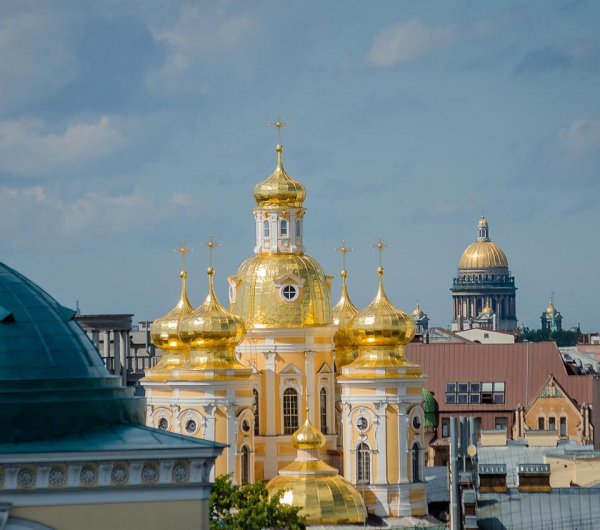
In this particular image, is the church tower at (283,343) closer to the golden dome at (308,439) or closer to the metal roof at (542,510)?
the golden dome at (308,439)

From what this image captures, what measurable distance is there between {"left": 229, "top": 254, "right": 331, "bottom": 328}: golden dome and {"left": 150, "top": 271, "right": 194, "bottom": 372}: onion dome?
1.76 metres

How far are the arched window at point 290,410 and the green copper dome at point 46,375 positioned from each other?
38.8 metres

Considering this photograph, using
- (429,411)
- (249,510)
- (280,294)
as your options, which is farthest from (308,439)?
(429,411)

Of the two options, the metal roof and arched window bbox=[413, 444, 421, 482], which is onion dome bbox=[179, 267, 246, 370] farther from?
the metal roof

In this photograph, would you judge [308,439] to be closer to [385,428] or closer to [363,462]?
[363,462]

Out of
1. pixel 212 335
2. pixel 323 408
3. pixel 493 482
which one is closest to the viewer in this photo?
pixel 493 482

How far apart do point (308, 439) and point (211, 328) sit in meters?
4.32

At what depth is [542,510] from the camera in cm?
3650

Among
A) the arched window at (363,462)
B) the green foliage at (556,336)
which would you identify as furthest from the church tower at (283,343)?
the green foliage at (556,336)

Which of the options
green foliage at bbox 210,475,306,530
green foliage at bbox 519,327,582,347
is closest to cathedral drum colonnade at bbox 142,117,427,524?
green foliage at bbox 210,475,306,530

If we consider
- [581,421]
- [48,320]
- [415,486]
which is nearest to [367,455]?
[415,486]

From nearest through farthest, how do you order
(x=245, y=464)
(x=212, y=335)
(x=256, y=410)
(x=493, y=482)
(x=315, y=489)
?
(x=493, y=482) < (x=315, y=489) < (x=212, y=335) < (x=245, y=464) < (x=256, y=410)

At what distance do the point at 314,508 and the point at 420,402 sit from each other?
6.73 meters

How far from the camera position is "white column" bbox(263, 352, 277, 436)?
185 ft
